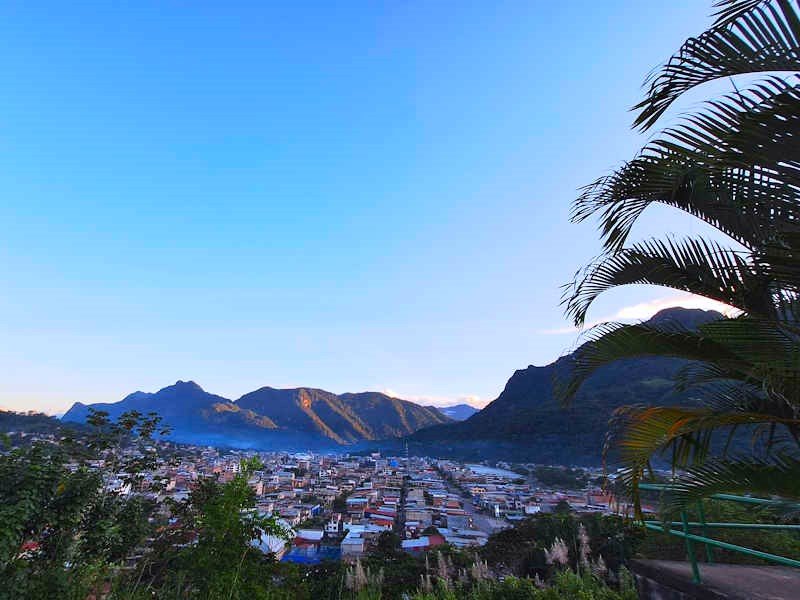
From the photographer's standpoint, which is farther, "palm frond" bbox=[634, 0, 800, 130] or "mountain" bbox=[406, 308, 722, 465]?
"mountain" bbox=[406, 308, 722, 465]

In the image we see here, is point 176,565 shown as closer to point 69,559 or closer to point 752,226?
point 69,559

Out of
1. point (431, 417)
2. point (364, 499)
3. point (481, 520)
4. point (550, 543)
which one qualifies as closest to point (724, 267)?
point (550, 543)

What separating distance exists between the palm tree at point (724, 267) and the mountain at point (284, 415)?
104100mm

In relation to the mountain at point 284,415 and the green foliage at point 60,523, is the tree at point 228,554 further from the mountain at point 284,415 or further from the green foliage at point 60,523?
the mountain at point 284,415

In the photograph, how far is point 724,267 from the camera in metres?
2.49

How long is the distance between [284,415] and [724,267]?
134 metres

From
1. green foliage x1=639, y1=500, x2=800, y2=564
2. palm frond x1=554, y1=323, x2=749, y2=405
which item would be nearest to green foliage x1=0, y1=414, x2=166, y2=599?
palm frond x1=554, y1=323, x2=749, y2=405

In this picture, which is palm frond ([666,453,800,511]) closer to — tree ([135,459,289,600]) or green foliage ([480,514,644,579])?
tree ([135,459,289,600])

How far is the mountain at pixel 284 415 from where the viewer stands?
104812mm

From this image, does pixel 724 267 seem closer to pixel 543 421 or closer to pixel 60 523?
pixel 60 523

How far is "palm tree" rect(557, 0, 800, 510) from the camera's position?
162 centimetres

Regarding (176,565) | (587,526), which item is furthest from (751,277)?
(587,526)

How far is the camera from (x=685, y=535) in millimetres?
2852

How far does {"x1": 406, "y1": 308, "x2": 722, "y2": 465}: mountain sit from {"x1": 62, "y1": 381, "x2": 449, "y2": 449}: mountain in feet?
109
